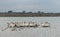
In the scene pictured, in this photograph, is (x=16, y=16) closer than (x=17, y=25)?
No

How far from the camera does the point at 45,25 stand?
5350 cm

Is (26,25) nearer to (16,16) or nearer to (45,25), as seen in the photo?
(45,25)

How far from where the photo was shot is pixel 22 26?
52.6m

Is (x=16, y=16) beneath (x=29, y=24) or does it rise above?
beneath

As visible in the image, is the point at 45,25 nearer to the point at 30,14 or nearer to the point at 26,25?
the point at 26,25

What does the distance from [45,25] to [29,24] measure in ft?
12.4

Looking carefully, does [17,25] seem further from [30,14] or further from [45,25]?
[30,14]

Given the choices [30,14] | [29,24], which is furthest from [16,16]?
[29,24]

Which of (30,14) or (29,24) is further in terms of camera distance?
(30,14)

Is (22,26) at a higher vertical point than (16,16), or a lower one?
higher

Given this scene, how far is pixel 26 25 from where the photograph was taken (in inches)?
2090

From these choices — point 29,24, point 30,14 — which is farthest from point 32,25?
point 30,14

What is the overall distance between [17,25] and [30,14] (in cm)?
6649

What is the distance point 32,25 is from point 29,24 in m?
0.91
